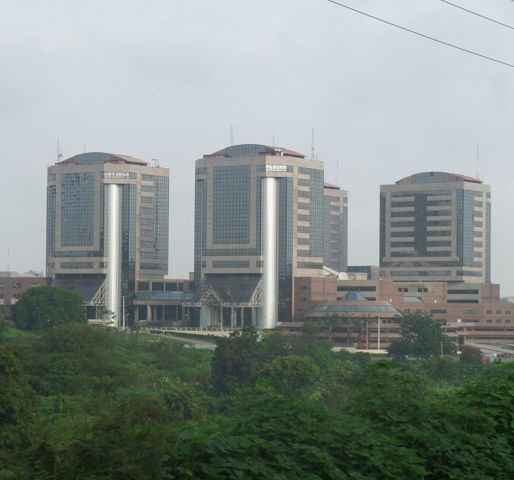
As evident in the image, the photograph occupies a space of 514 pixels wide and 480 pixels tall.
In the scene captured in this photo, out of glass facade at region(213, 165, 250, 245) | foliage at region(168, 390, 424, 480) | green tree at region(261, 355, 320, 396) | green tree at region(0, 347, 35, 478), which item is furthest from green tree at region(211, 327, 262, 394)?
foliage at region(168, 390, 424, 480)

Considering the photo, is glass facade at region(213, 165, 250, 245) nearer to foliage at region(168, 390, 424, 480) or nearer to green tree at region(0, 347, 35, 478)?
green tree at region(0, 347, 35, 478)

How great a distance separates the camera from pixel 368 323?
610 ft

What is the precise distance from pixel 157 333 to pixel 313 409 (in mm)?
175477

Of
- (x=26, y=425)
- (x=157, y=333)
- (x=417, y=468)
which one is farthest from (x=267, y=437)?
(x=157, y=333)

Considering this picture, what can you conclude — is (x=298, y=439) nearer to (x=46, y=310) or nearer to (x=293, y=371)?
(x=293, y=371)

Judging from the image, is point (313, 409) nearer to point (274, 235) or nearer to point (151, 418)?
A: point (151, 418)

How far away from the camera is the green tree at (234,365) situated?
112875mm

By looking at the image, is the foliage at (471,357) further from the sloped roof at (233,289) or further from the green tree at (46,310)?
the green tree at (46,310)

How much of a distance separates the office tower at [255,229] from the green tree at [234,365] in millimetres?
75123

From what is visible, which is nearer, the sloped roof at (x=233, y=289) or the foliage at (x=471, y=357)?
the foliage at (x=471, y=357)

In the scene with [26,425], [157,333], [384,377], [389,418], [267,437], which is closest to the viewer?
[267,437]

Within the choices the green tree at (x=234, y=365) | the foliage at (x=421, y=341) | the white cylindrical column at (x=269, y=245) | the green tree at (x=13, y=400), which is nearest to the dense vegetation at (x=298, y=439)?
the green tree at (x=13, y=400)

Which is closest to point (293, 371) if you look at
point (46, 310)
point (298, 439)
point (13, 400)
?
point (13, 400)

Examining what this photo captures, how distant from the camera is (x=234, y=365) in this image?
380ft
